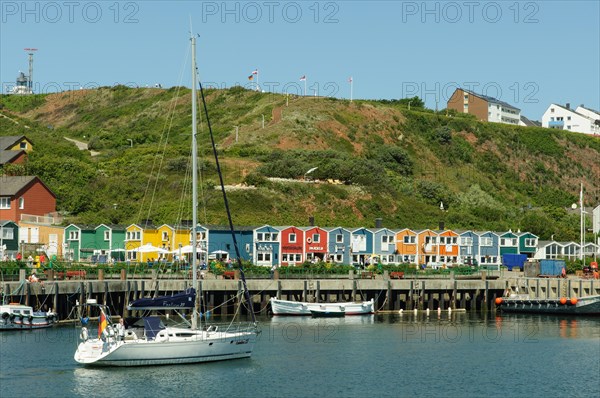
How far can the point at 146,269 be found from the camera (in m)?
86.9

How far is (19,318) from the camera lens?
68.1 m

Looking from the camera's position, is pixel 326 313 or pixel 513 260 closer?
pixel 326 313

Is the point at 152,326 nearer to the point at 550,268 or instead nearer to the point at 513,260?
the point at 550,268

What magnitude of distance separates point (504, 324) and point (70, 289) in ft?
113

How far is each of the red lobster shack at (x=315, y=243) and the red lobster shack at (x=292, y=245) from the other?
62 centimetres

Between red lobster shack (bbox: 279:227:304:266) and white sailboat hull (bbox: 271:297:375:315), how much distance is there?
70.7ft

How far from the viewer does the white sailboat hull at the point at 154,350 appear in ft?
179

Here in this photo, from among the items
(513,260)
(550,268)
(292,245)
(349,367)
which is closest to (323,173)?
(513,260)

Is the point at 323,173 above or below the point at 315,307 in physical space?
above

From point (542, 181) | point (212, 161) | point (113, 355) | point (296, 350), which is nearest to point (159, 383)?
point (113, 355)

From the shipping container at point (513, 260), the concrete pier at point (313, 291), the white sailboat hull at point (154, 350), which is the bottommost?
the white sailboat hull at point (154, 350)

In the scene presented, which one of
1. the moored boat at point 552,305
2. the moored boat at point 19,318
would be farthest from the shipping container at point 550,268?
the moored boat at point 19,318

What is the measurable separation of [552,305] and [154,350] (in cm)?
4672

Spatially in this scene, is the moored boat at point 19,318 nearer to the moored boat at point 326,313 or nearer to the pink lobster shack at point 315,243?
the moored boat at point 326,313
